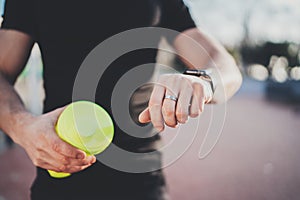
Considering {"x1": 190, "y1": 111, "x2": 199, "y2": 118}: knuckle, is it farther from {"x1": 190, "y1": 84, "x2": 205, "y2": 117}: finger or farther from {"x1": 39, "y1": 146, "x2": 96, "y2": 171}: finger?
{"x1": 39, "y1": 146, "x2": 96, "y2": 171}: finger

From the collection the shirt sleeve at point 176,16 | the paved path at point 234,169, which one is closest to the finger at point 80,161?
the shirt sleeve at point 176,16

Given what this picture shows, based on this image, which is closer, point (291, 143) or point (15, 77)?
point (15, 77)

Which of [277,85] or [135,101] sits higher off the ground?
[135,101]

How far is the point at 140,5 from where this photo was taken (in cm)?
83

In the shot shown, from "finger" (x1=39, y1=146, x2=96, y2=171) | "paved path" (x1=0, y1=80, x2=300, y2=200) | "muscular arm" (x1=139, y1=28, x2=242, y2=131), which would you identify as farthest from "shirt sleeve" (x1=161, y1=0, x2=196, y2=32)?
"paved path" (x1=0, y1=80, x2=300, y2=200)

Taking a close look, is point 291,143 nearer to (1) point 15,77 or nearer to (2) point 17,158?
(2) point 17,158

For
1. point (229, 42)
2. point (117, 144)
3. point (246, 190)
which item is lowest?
point (229, 42)

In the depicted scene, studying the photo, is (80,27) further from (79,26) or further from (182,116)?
(182,116)

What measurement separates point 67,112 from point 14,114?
0.19 metres

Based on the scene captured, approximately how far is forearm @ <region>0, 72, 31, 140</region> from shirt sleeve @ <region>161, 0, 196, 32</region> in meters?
0.33

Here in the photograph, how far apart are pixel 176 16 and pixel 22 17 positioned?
31 centimetres

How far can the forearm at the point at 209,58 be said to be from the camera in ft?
2.31

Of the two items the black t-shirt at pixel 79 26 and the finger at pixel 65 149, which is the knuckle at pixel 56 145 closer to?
the finger at pixel 65 149

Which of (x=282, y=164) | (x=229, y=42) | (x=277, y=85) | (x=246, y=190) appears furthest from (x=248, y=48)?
(x=246, y=190)
